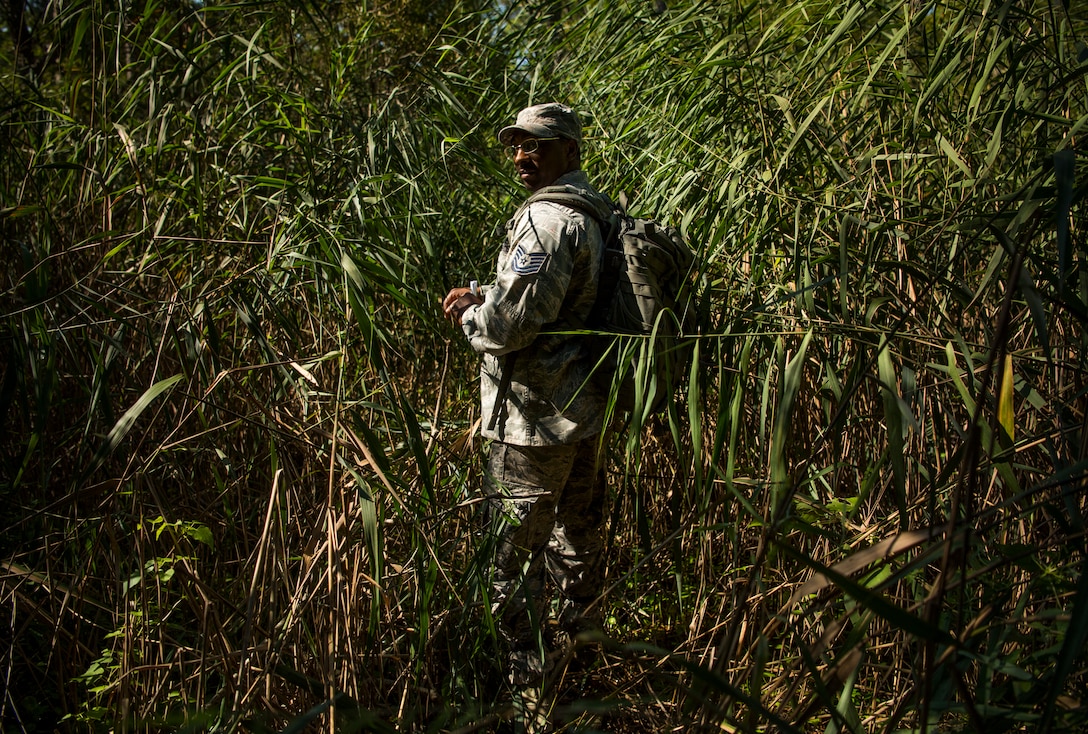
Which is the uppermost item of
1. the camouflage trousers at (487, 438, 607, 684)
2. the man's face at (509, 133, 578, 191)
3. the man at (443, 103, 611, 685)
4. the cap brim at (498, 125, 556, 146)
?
the cap brim at (498, 125, 556, 146)

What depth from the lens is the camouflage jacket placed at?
76.0 inches

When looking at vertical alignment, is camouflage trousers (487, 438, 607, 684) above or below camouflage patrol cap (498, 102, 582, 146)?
below

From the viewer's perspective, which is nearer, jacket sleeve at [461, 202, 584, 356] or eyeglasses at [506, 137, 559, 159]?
jacket sleeve at [461, 202, 584, 356]

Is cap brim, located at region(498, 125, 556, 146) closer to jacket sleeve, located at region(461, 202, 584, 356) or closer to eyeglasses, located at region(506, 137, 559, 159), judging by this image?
eyeglasses, located at region(506, 137, 559, 159)

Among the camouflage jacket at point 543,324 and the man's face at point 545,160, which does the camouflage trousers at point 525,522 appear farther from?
the man's face at point 545,160

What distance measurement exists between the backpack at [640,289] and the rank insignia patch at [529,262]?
0.54 feet

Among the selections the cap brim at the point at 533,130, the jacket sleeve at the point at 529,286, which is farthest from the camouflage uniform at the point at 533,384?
the cap brim at the point at 533,130

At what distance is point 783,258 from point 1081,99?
86 cm

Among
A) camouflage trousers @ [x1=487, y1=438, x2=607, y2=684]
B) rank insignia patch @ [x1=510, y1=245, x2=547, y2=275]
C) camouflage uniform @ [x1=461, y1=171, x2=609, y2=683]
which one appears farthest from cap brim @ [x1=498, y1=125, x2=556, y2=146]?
camouflage trousers @ [x1=487, y1=438, x2=607, y2=684]

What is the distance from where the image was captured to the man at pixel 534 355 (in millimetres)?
1940

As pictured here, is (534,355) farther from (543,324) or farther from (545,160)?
(545,160)

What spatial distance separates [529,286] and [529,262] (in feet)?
0.18

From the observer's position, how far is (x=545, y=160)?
211 centimetres

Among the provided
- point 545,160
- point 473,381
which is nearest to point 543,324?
point 545,160
